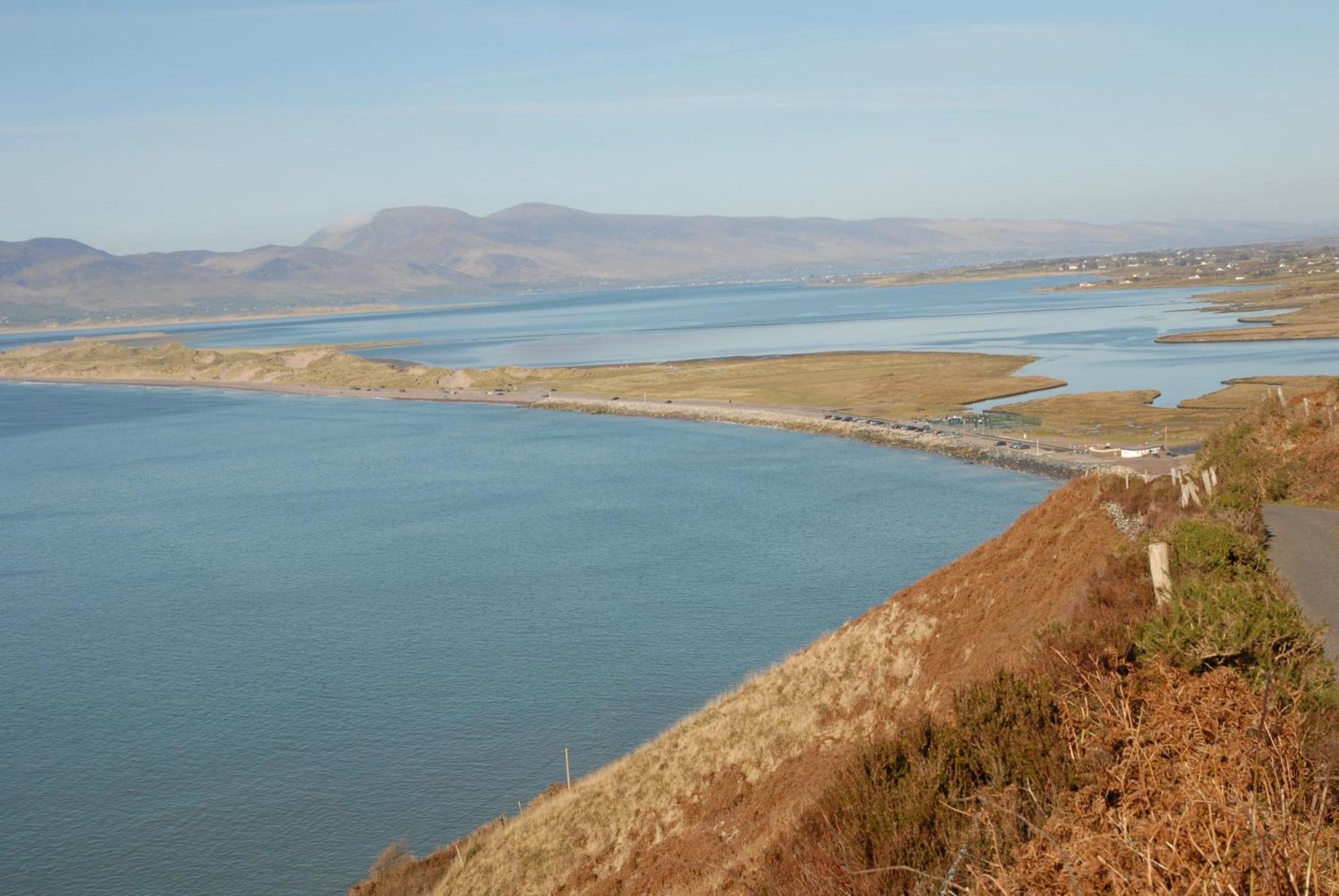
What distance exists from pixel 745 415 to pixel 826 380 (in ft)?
51.0

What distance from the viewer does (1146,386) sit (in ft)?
228

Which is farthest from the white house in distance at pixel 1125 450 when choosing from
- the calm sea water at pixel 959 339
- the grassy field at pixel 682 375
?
the grassy field at pixel 682 375

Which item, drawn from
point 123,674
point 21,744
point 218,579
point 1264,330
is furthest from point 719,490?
point 1264,330

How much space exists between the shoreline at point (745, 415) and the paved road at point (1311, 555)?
13.5 m

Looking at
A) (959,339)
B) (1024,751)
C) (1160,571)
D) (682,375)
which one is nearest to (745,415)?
(682,375)

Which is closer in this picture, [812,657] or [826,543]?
[812,657]

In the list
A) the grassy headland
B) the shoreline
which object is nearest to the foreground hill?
the shoreline

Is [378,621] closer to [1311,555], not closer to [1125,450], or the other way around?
[1311,555]

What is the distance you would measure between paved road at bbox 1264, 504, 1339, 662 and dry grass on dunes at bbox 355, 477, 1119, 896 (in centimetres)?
190

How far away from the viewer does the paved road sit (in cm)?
1023

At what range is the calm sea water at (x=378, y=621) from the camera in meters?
20.1

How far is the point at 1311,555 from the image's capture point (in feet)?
41.5

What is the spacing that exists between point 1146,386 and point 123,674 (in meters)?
59.3

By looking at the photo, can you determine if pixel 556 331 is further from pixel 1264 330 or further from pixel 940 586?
pixel 940 586
